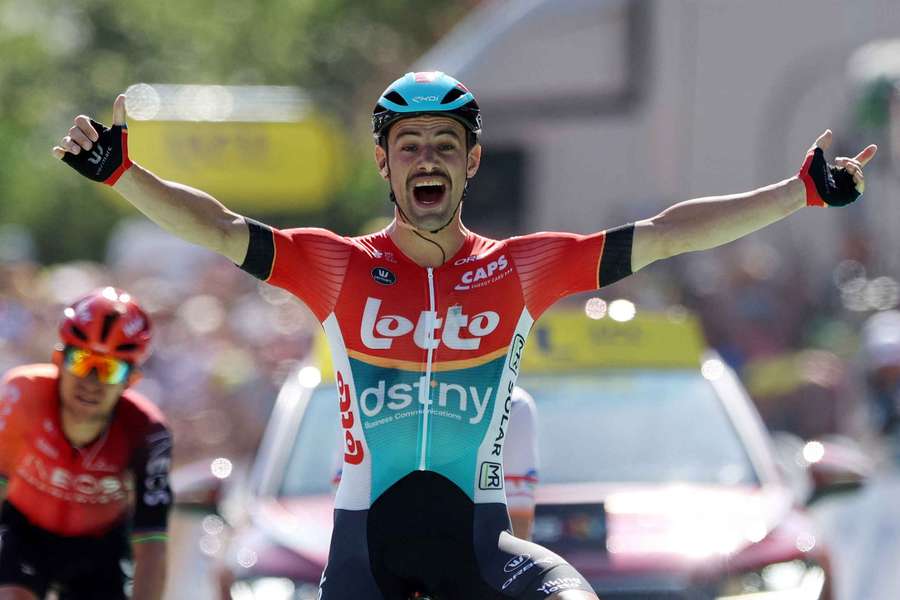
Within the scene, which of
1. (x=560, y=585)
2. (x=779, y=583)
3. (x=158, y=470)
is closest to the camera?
(x=560, y=585)

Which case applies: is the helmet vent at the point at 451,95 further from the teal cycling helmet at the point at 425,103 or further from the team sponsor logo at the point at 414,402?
the team sponsor logo at the point at 414,402

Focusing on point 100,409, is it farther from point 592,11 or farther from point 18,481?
point 592,11

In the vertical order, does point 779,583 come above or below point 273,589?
above

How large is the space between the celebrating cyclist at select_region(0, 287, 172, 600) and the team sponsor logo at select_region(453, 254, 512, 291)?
5.19ft

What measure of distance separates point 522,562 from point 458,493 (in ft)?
1.09

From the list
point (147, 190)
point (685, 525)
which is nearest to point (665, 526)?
point (685, 525)

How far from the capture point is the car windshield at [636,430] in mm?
7668

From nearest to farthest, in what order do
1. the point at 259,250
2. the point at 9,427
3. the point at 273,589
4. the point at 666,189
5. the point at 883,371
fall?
the point at 259,250, the point at 9,427, the point at 273,589, the point at 883,371, the point at 666,189

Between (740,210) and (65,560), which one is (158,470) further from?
(740,210)

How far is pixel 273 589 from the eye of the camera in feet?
22.2

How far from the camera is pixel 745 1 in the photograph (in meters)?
15.9

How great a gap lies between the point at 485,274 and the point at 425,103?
52 cm

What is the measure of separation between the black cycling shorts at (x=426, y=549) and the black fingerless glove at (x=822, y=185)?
1.24 metres

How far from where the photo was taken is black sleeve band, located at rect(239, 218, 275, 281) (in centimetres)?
516
